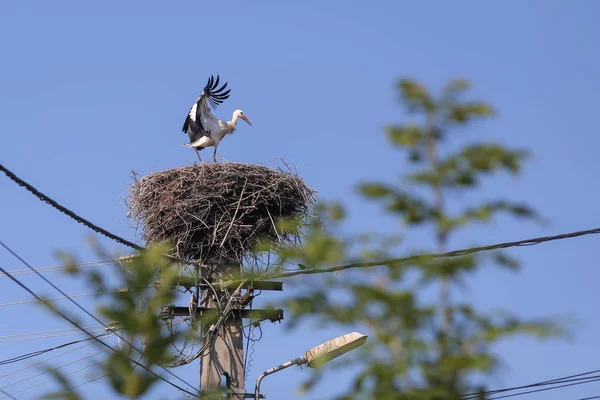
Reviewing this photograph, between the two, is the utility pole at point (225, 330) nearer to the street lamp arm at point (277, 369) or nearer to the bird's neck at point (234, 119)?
the street lamp arm at point (277, 369)

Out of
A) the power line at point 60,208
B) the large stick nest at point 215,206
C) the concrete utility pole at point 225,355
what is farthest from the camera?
the large stick nest at point 215,206

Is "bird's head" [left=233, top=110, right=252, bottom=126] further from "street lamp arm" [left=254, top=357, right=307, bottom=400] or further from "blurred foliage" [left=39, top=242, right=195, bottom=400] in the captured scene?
"blurred foliage" [left=39, top=242, right=195, bottom=400]

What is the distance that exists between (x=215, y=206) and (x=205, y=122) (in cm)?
471

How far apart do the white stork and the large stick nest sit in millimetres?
3511

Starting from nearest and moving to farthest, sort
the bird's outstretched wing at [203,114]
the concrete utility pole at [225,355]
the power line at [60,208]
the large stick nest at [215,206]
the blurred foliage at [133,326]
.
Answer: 1. the blurred foliage at [133,326]
2. the power line at [60,208]
3. the concrete utility pole at [225,355]
4. the large stick nest at [215,206]
5. the bird's outstretched wing at [203,114]

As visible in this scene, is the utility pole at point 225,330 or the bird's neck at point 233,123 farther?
the bird's neck at point 233,123

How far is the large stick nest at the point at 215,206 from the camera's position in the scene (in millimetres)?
9500

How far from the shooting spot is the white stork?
14602 millimetres

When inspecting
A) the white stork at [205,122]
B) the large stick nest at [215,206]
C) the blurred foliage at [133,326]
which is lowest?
the blurred foliage at [133,326]

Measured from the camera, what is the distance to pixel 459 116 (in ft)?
11.1

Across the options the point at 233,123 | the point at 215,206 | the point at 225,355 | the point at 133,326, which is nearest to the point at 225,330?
the point at 225,355

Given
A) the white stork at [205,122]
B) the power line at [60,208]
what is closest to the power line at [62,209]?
the power line at [60,208]

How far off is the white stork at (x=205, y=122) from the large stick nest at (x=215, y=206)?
351 centimetres

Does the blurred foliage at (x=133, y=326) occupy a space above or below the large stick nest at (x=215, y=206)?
below
